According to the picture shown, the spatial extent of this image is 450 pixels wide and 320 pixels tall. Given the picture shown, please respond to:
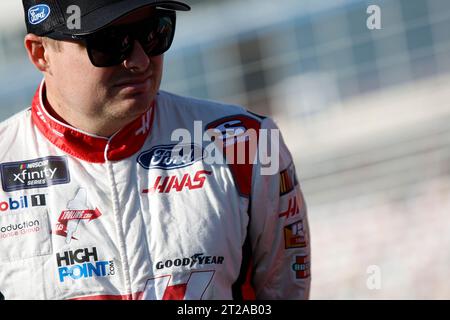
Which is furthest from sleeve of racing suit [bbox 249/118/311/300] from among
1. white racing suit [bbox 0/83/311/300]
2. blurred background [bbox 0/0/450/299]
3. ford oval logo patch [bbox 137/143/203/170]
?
blurred background [bbox 0/0/450/299]

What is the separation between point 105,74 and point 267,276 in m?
0.86

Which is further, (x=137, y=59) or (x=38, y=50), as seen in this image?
(x=38, y=50)

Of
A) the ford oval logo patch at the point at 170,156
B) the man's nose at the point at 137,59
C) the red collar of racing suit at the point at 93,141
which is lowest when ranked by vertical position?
the ford oval logo patch at the point at 170,156

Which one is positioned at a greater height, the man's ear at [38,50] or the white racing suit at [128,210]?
the man's ear at [38,50]

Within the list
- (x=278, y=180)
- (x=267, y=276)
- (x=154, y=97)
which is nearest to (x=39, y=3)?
(x=154, y=97)

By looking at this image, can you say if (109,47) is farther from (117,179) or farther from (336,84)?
(336,84)

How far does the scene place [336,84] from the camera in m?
7.15

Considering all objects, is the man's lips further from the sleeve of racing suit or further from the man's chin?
the sleeve of racing suit

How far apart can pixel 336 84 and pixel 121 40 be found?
482cm

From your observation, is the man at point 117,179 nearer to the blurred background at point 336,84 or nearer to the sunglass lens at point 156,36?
the sunglass lens at point 156,36

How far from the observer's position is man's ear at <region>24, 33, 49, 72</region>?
105 inches

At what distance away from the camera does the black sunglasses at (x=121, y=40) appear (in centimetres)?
248

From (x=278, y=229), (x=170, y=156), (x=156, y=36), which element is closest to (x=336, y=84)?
(x=278, y=229)

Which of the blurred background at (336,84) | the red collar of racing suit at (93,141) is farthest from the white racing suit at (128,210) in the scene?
the blurred background at (336,84)
